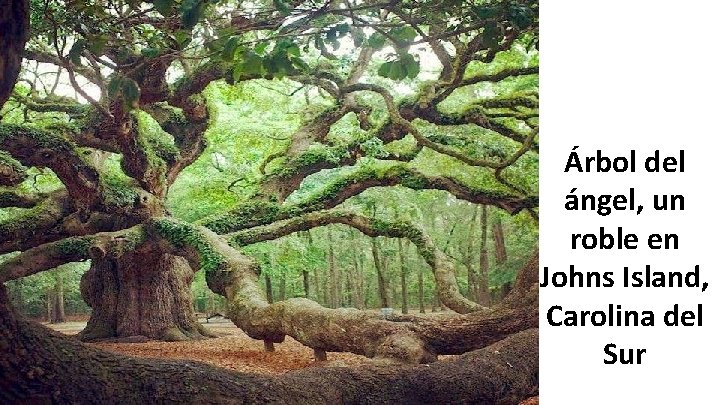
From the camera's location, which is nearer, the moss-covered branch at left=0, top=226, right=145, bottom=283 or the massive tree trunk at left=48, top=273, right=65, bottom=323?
the moss-covered branch at left=0, top=226, right=145, bottom=283

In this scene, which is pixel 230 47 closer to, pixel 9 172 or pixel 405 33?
pixel 405 33

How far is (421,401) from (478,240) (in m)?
21.1

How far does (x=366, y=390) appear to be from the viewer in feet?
11.3

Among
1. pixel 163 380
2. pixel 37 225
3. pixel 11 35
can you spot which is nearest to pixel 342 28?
pixel 11 35

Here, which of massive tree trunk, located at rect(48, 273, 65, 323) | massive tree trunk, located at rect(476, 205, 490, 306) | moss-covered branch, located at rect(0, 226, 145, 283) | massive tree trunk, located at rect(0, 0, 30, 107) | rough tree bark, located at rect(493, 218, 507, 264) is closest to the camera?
massive tree trunk, located at rect(0, 0, 30, 107)

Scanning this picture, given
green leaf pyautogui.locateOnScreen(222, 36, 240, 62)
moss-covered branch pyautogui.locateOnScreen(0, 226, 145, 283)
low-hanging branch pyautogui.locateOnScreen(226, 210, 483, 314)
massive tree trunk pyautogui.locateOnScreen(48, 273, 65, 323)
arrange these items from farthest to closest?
massive tree trunk pyautogui.locateOnScreen(48, 273, 65, 323), low-hanging branch pyautogui.locateOnScreen(226, 210, 483, 314), moss-covered branch pyautogui.locateOnScreen(0, 226, 145, 283), green leaf pyautogui.locateOnScreen(222, 36, 240, 62)

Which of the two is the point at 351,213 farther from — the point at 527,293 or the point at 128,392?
the point at 128,392

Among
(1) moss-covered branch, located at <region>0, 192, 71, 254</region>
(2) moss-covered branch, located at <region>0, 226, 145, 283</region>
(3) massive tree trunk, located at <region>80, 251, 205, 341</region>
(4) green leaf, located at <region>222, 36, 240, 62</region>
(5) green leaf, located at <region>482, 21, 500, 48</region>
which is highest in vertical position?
(5) green leaf, located at <region>482, 21, 500, 48</region>

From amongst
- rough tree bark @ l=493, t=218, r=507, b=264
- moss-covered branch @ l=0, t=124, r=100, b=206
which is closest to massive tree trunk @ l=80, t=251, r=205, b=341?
moss-covered branch @ l=0, t=124, r=100, b=206

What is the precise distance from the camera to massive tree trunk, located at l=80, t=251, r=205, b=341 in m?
10.0

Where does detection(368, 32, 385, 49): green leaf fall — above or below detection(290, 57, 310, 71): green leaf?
above

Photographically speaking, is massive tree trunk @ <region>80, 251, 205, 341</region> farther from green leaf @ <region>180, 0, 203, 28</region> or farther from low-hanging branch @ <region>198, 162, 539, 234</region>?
green leaf @ <region>180, 0, 203, 28</region>

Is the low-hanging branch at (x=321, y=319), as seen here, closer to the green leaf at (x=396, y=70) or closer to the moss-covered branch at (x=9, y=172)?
the moss-covered branch at (x=9, y=172)
